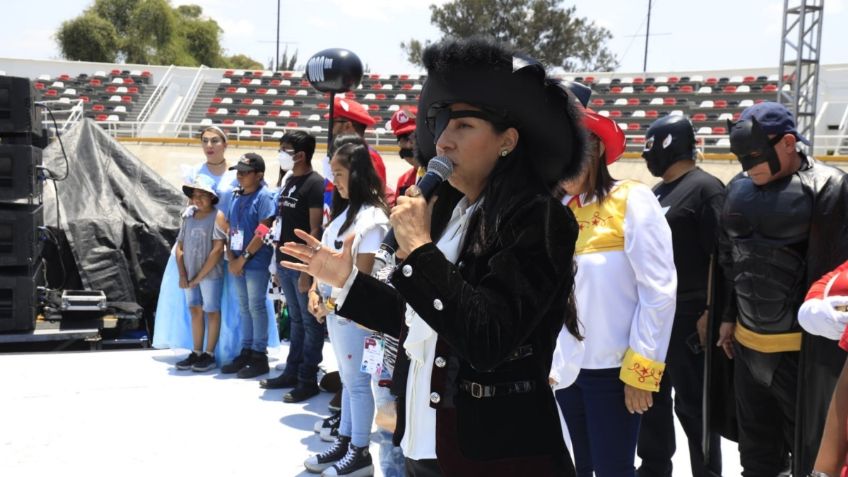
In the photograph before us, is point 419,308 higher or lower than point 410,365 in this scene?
higher

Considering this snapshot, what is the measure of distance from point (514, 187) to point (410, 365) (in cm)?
47

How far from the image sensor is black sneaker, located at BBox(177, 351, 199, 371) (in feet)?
20.3

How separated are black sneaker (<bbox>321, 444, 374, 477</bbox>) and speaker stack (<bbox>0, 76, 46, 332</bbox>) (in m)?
3.96

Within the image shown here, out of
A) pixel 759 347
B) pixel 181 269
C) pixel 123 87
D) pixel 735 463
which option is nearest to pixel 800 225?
pixel 759 347

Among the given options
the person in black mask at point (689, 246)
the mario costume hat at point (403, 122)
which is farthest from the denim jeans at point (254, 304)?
the person in black mask at point (689, 246)

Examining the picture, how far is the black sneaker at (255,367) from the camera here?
19.4 feet

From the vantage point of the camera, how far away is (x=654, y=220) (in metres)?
2.71

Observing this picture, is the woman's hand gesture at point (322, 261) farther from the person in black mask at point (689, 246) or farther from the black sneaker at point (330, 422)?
the black sneaker at point (330, 422)

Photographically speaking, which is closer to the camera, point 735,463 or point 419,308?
point 419,308

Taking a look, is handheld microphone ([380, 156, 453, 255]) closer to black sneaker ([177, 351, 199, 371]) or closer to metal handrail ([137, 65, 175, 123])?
black sneaker ([177, 351, 199, 371])

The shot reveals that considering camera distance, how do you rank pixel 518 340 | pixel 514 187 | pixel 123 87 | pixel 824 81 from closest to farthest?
pixel 518 340 < pixel 514 187 < pixel 824 81 < pixel 123 87

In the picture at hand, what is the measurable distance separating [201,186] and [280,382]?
1.69m

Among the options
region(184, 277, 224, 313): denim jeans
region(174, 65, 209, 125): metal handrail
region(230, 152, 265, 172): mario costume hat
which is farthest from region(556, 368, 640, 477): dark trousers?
region(174, 65, 209, 125): metal handrail

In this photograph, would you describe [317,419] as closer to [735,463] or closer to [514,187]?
[735,463]
